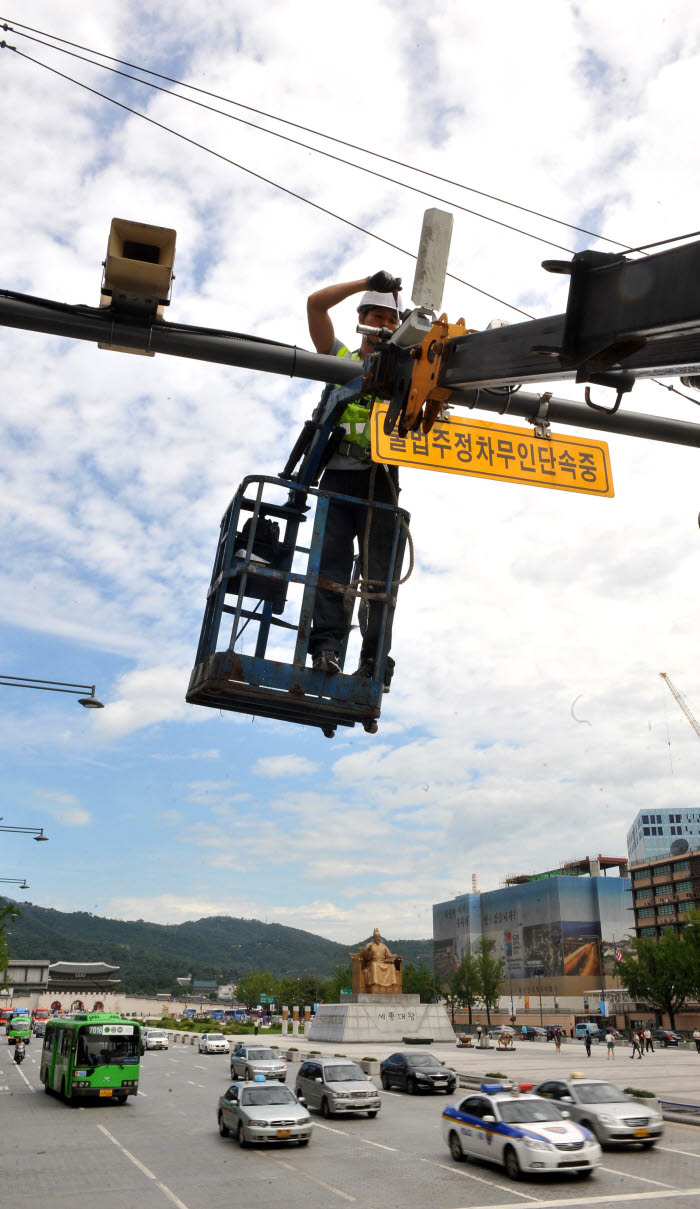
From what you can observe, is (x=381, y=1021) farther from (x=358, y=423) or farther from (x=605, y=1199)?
(x=358, y=423)

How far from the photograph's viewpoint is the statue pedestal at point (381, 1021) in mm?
49938

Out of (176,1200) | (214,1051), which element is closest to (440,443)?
(176,1200)

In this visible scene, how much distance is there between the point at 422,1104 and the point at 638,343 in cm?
2869

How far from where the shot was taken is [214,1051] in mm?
55156

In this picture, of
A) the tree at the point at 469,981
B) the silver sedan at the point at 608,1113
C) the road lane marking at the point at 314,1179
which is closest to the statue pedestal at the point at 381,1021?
the silver sedan at the point at 608,1113

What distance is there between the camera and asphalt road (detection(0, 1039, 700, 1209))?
1462 cm

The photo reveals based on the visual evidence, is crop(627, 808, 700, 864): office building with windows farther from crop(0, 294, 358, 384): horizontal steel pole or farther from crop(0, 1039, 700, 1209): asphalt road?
crop(0, 294, 358, 384): horizontal steel pole

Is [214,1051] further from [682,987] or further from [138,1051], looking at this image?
[682,987]

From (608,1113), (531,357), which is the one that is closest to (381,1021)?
(608,1113)

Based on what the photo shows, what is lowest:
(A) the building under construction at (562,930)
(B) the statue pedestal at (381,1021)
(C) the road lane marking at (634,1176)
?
(C) the road lane marking at (634,1176)

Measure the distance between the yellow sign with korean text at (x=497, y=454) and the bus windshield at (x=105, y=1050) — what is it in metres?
24.3

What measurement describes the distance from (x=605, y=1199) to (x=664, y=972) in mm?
74895

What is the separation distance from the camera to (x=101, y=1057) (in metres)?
27.2

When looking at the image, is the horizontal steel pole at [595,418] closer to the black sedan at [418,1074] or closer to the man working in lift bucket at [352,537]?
the man working in lift bucket at [352,537]
